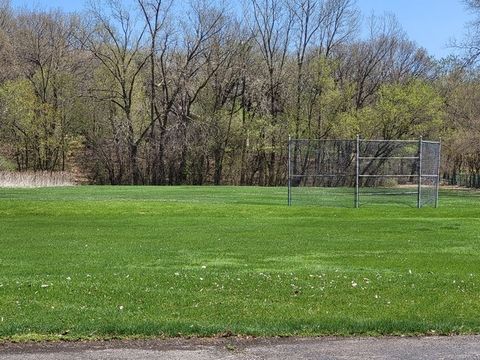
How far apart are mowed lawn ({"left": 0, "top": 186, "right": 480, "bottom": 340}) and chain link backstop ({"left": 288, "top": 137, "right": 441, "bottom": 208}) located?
9.11 meters

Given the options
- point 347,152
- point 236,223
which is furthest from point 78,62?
point 236,223

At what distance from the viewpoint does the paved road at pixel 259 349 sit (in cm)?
574

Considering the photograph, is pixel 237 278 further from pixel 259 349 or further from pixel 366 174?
pixel 366 174

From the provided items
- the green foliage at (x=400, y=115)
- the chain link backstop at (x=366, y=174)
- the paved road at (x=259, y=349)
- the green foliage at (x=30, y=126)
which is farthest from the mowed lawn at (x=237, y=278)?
the green foliage at (x=30, y=126)

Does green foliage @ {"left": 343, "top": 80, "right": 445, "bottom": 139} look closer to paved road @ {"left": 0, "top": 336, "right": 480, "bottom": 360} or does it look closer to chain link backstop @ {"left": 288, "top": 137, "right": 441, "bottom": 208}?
chain link backstop @ {"left": 288, "top": 137, "right": 441, "bottom": 208}

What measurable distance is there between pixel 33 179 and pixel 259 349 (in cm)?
4740

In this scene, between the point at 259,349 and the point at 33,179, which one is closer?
the point at 259,349

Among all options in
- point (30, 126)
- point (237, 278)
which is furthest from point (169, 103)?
point (237, 278)

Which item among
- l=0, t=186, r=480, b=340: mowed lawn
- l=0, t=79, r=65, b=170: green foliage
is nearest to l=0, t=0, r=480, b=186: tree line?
l=0, t=79, r=65, b=170: green foliage

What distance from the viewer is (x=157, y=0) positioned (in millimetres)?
59719

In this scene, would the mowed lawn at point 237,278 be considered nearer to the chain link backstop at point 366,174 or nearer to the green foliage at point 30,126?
the chain link backstop at point 366,174

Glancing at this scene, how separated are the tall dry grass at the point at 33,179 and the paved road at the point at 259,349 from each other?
143 ft

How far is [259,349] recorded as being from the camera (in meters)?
6.02

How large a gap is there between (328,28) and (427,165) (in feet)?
124
